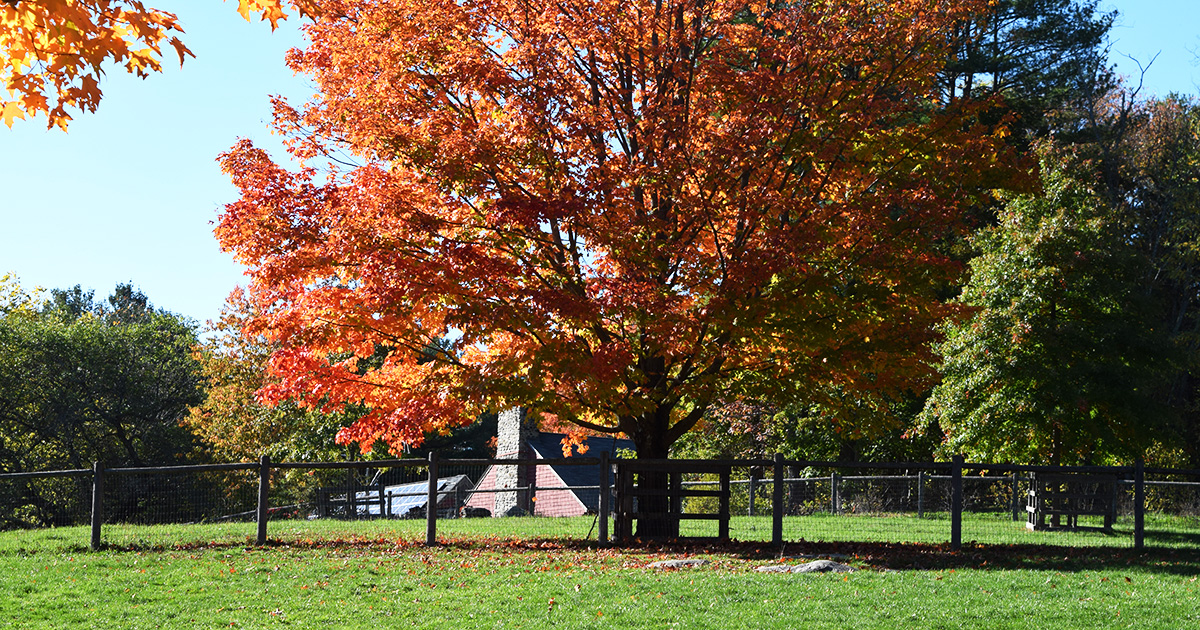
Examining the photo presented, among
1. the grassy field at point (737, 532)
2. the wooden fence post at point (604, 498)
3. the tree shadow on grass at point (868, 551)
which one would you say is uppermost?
the wooden fence post at point (604, 498)

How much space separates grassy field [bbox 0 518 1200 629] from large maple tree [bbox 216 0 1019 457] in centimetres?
223

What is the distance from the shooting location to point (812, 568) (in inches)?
474

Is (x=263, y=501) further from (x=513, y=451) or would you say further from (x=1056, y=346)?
(x=513, y=451)

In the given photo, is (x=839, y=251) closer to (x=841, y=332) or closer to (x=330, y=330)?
(x=841, y=332)

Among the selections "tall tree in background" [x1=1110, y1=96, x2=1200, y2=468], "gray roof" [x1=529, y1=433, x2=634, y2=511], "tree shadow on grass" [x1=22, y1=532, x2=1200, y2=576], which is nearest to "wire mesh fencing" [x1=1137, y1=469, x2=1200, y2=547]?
"tree shadow on grass" [x1=22, y1=532, x2=1200, y2=576]

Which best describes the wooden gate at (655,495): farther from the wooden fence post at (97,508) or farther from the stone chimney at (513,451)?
the stone chimney at (513,451)

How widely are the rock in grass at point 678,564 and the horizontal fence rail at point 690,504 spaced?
2.78 m

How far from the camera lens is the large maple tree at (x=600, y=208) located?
529 inches

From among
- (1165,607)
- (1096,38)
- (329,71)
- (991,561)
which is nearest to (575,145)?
(329,71)

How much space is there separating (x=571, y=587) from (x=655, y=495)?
5.29 meters

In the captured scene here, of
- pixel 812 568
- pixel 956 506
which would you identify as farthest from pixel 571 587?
pixel 956 506

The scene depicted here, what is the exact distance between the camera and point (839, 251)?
Result: 1413 cm

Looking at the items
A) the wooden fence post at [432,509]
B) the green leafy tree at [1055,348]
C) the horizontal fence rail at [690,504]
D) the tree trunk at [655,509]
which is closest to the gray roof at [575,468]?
the horizontal fence rail at [690,504]

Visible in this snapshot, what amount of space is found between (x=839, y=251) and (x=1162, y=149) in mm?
24575
